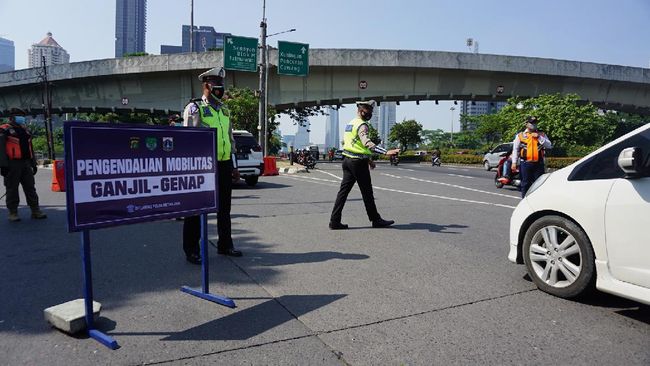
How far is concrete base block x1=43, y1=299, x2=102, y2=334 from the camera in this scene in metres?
2.87

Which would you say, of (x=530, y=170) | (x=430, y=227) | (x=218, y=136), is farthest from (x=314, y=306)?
(x=530, y=170)

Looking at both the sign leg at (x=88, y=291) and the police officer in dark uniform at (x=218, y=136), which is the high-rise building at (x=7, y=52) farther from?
the sign leg at (x=88, y=291)

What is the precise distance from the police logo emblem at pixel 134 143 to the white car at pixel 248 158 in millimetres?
10112

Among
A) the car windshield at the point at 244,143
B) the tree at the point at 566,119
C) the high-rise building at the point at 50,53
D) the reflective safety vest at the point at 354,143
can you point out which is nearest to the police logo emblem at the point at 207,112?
the reflective safety vest at the point at 354,143

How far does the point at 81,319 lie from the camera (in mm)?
2916

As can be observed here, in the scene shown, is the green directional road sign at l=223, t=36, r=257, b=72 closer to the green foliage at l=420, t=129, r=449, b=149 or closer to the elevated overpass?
the elevated overpass

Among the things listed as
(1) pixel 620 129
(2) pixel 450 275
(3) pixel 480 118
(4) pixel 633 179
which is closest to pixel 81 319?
(2) pixel 450 275

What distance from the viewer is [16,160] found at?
7.15 meters

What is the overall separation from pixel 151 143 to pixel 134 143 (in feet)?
0.45

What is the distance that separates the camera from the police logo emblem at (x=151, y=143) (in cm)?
318

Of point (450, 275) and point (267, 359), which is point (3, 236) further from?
point (450, 275)

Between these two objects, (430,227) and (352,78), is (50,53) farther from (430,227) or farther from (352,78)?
(430,227)

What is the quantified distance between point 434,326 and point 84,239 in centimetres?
234

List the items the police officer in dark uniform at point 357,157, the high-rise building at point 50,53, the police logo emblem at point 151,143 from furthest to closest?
the high-rise building at point 50,53 < the police officer in dark uniform at point 357,157 < the police logo emblem at point 151,143
